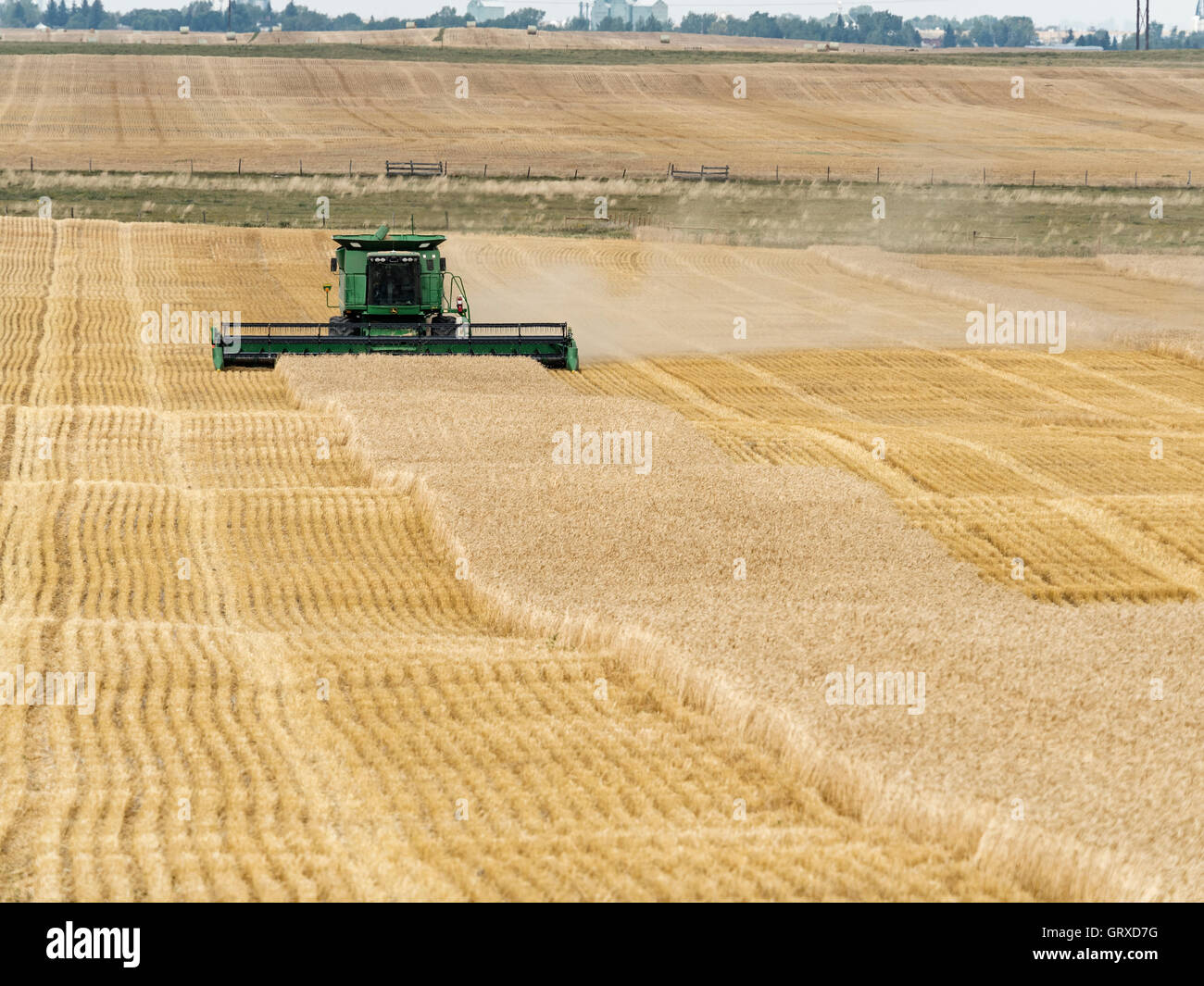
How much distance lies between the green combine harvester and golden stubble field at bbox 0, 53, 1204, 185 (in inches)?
1554

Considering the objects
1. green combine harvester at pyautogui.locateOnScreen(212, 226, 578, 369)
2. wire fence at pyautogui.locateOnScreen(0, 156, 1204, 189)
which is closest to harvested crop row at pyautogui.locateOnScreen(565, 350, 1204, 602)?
green combine harvester at pyautogui.locateOnScreen(212, 226, 578, 369)

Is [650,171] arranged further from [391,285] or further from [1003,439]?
[1003,439]

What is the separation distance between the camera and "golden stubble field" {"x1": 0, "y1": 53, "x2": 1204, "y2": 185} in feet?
252

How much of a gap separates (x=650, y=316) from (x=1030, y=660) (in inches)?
1194

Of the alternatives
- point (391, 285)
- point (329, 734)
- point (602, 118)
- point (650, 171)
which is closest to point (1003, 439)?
point (391, 285)

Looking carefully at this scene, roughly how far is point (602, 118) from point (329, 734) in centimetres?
8307

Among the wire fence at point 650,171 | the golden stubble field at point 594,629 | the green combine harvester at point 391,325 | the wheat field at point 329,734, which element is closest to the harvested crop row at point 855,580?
the golden stubble field at point 594,629

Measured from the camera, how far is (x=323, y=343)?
112 ft

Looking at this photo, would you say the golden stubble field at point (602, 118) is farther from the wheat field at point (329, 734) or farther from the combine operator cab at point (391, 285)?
the wheat field at point (329, 734)

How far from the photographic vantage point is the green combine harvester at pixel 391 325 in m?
33.7

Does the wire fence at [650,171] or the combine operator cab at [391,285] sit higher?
the wire fence at [650,171]

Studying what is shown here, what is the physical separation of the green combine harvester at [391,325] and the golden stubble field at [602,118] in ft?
129

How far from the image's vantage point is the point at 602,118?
92625mm
